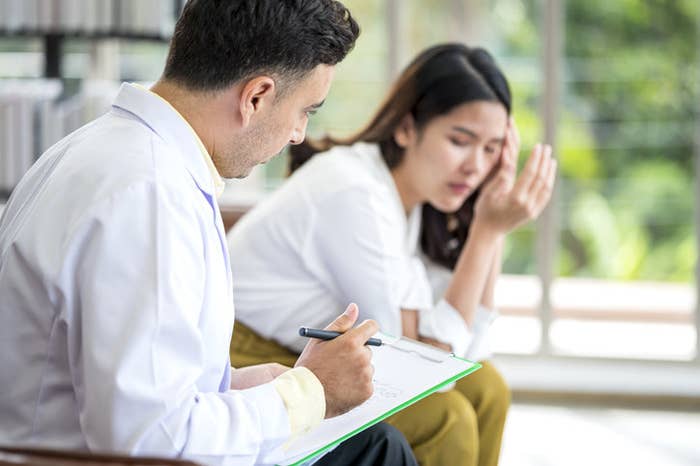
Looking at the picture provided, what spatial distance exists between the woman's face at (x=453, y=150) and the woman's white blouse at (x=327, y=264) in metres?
0.16

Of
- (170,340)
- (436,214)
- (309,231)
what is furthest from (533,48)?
(170,340)

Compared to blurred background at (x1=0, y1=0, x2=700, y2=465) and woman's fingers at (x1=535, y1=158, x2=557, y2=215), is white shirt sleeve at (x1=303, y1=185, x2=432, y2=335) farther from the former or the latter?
blurred background at (x1=0, y1=0, x2=700, y2=465)

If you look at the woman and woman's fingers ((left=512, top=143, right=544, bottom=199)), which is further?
woman's fingers ((left=512, top=143, right=544, bottom=199))

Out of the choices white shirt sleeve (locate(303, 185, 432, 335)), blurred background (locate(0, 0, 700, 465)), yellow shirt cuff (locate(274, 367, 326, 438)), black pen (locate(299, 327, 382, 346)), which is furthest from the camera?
blurred background (locate(0, 0, 700, 465))

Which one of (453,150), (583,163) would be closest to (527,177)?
(453,150)

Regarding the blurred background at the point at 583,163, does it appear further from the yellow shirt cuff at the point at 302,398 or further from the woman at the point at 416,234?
the yellow shirt cuff at the point at 302,398

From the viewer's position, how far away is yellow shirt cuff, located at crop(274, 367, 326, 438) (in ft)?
3.99

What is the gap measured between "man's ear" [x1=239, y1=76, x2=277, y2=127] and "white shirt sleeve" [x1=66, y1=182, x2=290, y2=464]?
0.18m

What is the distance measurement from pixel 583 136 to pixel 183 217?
9.32 ft

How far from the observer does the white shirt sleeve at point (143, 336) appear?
1065 millimetres

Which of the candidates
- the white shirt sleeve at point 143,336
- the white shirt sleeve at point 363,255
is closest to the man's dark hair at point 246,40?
the white shirt sleeve at point 143,336

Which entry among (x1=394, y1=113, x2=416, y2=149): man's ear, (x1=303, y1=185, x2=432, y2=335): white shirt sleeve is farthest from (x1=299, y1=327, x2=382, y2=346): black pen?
(x1=394, y1=113, x2=416, y2=149): man's ear

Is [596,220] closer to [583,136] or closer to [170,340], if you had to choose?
[583,136]

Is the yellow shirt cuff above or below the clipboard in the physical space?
above
